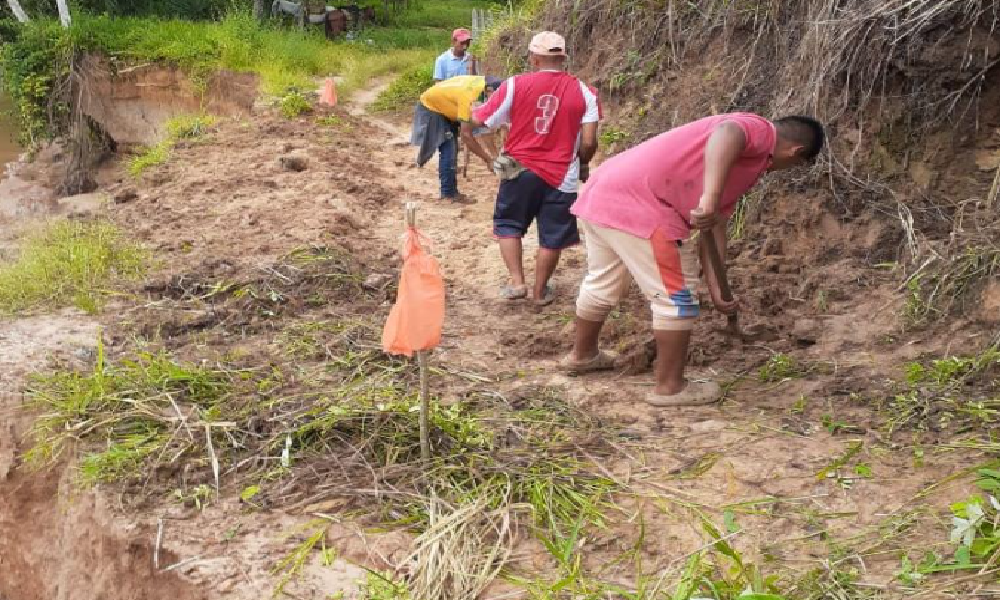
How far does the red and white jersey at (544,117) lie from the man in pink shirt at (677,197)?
1322mm

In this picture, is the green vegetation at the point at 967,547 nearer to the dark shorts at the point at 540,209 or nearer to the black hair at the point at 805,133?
the black hair at the point at 805,133

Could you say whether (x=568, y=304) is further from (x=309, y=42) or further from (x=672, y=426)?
(x=309, y=42)

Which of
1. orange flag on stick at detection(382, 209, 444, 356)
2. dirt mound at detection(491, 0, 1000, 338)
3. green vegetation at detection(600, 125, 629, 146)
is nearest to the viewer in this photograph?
orange flag on stick at detection(382, 209, 444, 356)

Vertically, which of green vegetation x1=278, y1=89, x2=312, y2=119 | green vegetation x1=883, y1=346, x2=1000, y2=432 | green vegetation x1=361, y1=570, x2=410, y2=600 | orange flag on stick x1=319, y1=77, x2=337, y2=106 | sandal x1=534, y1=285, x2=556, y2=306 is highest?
green vegetation x1=883, y1=346, x2=1000, y2=432

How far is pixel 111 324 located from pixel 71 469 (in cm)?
161

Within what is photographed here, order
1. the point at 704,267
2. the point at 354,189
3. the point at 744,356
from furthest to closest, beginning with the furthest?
the point at 354,189 → the point at 744,356 → the point at 704,267

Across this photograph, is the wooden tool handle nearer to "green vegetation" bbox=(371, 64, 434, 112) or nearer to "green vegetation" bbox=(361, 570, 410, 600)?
"green vegetation" bbox=(361, 570, 410, 600)

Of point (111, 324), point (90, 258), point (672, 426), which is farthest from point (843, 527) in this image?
point (90, 258)

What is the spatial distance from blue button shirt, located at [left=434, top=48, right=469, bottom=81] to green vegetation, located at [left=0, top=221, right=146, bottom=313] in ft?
14.5

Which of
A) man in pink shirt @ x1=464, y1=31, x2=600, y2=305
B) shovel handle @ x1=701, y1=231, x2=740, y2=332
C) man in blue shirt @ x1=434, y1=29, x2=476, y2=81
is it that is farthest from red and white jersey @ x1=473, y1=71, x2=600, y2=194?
man in blue shirt @ x1=434, y1=29, x2=476, y2=81

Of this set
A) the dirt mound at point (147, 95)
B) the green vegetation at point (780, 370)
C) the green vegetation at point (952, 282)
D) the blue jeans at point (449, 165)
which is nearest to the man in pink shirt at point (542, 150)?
the green vegetation at point (780, 370)

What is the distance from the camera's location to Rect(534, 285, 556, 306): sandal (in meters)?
5.48

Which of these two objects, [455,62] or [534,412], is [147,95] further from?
[534,412]

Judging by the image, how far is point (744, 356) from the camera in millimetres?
4418
